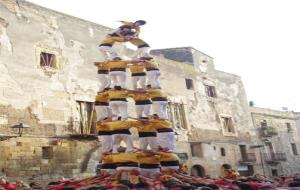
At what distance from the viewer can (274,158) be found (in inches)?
1099

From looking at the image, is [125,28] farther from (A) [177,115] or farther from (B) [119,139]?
(A) [177,115]

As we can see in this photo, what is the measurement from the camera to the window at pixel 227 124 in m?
24.5

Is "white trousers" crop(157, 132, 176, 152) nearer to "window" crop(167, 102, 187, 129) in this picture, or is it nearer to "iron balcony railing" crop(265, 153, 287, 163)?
"window" crop(167, 102, 187, 129)

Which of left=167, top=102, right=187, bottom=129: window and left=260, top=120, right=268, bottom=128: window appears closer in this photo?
left=167, top=102, right=187, bottom=129: window

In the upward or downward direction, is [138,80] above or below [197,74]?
below

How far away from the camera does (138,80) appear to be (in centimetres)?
976

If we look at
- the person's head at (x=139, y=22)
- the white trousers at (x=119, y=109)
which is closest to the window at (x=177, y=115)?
the person's head at (x=139, y=22)

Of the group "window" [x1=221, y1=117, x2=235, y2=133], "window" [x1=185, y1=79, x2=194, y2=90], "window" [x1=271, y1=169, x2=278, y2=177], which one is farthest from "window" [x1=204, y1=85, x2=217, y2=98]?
"window" [x1=271, y1=169, x2=278, y2=177]

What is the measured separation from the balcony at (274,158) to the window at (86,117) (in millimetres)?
15662

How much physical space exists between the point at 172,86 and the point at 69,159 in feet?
28.4

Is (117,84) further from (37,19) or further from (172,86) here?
(172,86)

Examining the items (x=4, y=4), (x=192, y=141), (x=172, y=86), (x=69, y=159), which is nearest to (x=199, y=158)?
(x=192, y=141)

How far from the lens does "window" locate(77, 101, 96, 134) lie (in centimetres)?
1573

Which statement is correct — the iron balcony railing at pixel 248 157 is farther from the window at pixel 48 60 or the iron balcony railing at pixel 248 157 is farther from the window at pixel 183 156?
the window at pixel 48 60
